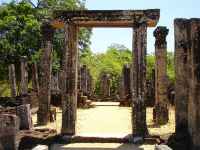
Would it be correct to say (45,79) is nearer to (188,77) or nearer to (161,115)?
(161,115)

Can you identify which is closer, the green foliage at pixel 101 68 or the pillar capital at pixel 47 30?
the pillar capital at pixel 47 30

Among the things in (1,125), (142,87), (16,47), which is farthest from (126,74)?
(1,125)

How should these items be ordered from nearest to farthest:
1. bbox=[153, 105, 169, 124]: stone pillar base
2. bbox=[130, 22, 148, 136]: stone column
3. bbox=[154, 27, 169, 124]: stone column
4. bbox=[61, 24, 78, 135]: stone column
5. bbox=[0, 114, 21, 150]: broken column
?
bbox=[0, 114, 21, 150]: broken column → bbox=[130, 22, 148, 136]: stone column → bbox=[61, 24, 78, 135]: stone column → bbox=[153, 105, 169, 124]: stone pillar base → bbox=[154, 27, 169, 124]: stone column

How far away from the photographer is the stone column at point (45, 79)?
8.44 meters

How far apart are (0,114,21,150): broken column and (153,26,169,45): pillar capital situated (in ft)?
21.5

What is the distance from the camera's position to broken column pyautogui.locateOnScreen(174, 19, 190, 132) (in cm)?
552

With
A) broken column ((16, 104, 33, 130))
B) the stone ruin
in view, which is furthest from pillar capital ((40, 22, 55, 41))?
broken column ((16, 104, 33, 130))

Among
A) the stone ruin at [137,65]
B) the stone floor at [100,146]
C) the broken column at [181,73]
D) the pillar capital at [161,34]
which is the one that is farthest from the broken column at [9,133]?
the pillar capital at [161,34]

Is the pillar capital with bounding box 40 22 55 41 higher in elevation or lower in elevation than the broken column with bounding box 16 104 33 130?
higher

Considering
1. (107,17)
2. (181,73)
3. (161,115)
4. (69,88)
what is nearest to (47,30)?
(107,17)

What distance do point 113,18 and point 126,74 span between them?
1372 cm

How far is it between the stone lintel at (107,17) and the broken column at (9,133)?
10.2ft

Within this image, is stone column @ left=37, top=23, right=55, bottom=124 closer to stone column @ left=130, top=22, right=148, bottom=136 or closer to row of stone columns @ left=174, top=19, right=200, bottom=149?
stone column @ left=130, top=22, right=148, bottom=136

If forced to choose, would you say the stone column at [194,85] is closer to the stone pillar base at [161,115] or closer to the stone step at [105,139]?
the stone step at [105,139]
